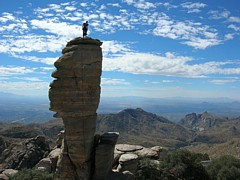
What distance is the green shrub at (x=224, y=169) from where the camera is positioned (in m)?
47.0

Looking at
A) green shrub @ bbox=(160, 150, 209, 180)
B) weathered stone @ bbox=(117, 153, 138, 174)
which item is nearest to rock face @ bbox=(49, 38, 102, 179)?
weathered stone @ bbox=(117, 153, 138, 174)

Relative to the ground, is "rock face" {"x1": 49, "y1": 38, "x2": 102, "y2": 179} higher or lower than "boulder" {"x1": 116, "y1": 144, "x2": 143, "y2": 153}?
higher

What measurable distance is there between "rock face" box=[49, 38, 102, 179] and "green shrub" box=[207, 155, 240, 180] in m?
23.9

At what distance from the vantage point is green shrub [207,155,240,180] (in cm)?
4697

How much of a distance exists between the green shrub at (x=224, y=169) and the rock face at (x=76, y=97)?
23.9m

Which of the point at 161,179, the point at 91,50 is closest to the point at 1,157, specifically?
the point at 161,179

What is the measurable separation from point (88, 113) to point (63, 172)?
21.6ft

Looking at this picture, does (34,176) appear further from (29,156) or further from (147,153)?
(29,156)

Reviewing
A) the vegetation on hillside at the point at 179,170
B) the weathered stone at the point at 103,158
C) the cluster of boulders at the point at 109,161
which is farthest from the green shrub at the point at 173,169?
the weathered stone at the point at 103,158

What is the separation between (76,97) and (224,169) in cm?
2854

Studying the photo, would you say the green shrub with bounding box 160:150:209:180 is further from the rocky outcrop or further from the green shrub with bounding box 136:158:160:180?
the rocky outcrop

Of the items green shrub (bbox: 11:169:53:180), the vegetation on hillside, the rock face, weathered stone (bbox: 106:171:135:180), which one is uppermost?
Result: the rock face

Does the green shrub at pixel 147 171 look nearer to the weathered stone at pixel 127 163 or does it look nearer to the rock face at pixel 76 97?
the weathered stone at pixel 127 163

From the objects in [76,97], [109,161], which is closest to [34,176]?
[109,161]
